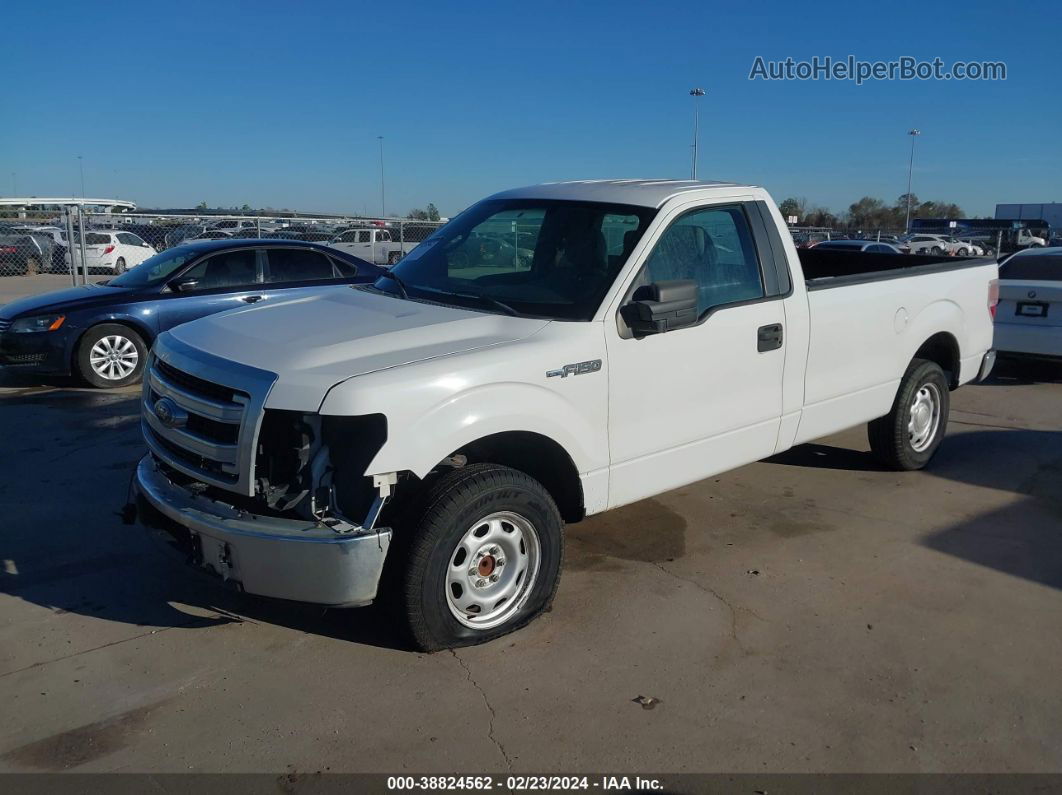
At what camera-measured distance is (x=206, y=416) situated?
3.63m

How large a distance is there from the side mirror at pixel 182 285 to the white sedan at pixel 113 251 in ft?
57.1

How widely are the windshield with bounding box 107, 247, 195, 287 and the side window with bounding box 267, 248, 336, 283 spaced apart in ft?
2.94

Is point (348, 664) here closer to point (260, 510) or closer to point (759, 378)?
point (260, 510)

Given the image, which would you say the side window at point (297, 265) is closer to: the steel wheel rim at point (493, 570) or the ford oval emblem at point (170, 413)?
the ford oval emblem at point (170, 413)

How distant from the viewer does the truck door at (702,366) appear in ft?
14.0

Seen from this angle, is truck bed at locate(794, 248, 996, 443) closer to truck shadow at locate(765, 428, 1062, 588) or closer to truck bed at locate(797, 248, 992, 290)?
truck bed at locate(797, 248, 992, 290)

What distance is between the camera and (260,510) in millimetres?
3602

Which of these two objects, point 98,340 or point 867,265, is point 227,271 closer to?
point 98,340

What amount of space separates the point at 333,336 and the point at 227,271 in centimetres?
671

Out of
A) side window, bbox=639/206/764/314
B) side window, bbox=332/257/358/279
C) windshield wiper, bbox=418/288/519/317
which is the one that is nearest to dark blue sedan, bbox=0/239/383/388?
side window, bbox=332/257/358/279

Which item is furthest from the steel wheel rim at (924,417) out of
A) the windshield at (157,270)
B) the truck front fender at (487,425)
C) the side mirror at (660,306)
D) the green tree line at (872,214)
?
the green tree line at (872,214)
